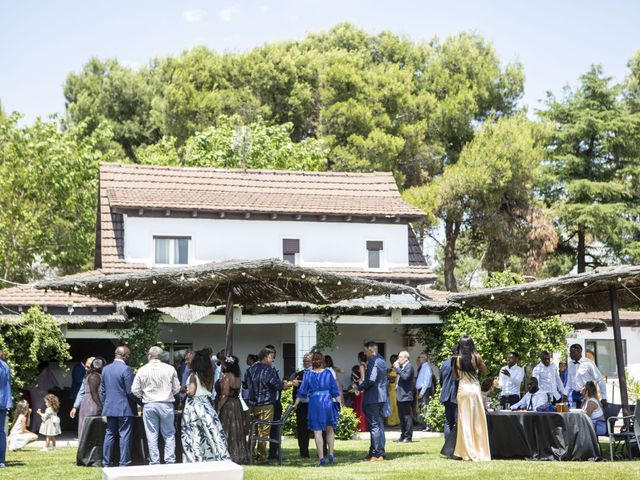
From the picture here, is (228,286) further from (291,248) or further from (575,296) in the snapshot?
(291,248)

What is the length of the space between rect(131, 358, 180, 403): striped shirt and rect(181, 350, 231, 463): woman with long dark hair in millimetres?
328

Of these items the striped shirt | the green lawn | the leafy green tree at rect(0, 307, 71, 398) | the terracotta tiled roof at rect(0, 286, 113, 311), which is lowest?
the green lawn

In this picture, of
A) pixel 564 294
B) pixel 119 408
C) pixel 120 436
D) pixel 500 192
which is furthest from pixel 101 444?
pixel 500 192

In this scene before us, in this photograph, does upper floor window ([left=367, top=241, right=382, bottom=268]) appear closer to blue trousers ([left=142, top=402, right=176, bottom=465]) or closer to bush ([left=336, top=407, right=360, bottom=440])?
bush ([left=336, top=407, right=360, bottom=440])

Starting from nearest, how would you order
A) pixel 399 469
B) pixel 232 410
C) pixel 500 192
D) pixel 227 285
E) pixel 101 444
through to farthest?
pixel 399 469 < pixel 232 410 < pixel 101 444 < pixel 227 285 < pixel 500 192

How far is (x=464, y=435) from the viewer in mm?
14742

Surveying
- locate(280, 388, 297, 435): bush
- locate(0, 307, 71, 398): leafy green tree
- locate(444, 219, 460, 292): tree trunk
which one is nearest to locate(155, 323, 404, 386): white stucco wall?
locate(0, 307, 71, 398): leafy green tree

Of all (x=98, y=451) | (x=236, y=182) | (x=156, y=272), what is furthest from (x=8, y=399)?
(x=236, y=182)

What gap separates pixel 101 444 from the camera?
15.2 metres

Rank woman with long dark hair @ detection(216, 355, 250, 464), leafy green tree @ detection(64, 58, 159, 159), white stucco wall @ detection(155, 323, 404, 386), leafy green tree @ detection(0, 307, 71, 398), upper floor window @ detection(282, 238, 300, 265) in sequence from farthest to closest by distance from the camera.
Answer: leafy green tree @ detection(64, 58, 159, 159) → upper floor window @ detection(282, 238, 300, 265) → white stucco wall @ detection(155, 323, 404, 386) → leafy green tree @ detection(0, 307, 71, 398) → woman with long dark hair @ detection(216, 355, 250, 464)

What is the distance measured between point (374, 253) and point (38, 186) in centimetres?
1345

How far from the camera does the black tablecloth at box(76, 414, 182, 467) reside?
1463 cm

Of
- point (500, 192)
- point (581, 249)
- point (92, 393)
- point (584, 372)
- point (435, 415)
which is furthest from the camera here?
point (581, 249)

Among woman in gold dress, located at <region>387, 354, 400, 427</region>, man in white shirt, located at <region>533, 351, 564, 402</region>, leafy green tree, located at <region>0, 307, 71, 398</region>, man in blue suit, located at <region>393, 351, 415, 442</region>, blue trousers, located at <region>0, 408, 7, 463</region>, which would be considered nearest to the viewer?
blue trousers, located at <region>0, 408, 7, 463</region>
